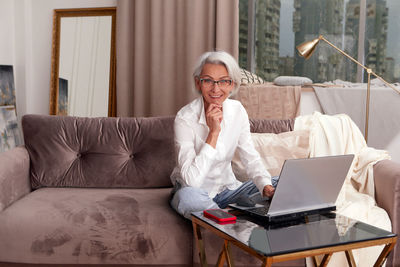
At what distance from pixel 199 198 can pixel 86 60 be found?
2599 millimetres

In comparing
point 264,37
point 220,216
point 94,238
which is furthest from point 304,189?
point 264,37

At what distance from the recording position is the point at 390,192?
194 cm

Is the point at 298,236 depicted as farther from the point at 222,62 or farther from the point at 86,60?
the point at 86,60

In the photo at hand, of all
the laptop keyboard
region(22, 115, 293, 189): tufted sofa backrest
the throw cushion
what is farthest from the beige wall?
the laptop keyboard

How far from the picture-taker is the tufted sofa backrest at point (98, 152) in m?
2.28

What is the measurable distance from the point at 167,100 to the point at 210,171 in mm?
1949

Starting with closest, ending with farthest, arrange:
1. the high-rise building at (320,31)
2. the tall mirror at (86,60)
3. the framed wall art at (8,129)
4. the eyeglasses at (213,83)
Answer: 1. the eyeglasses at (213,83)
2. the framed wall art at (8,129)
3. the tall mirror at (86,60)
4. the high-rise building at (320,31)

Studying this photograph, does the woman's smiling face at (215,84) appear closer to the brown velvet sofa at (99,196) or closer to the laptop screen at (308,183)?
the brown velvet sofa at (99,196)

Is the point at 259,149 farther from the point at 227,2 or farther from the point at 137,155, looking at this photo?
the point at 227,2

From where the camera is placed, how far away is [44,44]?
163 inches

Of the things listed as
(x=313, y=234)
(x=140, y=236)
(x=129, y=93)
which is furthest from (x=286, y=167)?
(x=129, y=93)

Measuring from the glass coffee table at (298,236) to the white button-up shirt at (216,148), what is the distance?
426 millimetres

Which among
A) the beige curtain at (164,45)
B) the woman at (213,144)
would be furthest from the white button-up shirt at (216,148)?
the beige curtain at (164,45)

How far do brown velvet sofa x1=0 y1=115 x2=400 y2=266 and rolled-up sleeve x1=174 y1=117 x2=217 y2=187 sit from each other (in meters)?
0.18
